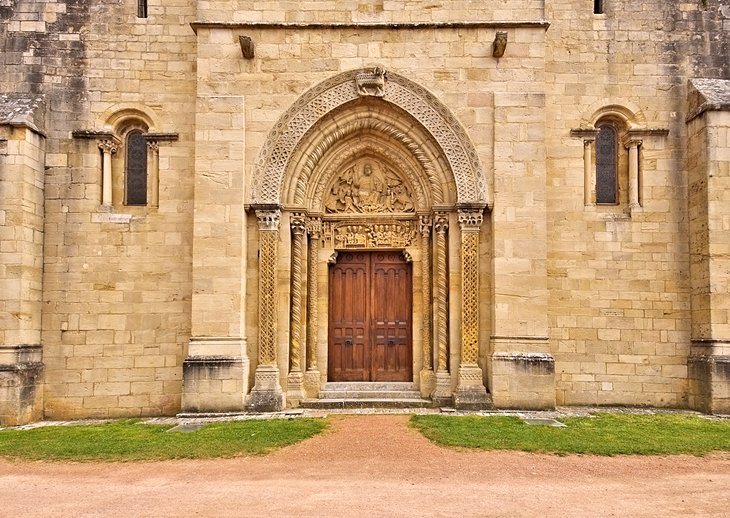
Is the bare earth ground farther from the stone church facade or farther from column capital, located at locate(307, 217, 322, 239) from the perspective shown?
column capital, located at locate(307, 217, 322, 239)

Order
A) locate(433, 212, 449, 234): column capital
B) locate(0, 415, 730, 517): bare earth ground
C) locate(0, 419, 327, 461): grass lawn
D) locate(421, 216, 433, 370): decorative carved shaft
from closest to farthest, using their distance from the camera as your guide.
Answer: locate(0, 415, 730, 517): bare earth ground < locate(0, 419, 327, 461): grass lawn < locate(433, 212, 449, 234): column capital < locate(421, 216, 433, 370): decorative carved shaft

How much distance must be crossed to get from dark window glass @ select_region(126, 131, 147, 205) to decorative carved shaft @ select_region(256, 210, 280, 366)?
2.74 metres

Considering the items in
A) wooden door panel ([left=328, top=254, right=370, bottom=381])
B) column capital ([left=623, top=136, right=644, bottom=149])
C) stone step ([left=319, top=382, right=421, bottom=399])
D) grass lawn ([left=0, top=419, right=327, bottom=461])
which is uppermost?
column capital ([left=623, top=136, right=644, bottom=149])

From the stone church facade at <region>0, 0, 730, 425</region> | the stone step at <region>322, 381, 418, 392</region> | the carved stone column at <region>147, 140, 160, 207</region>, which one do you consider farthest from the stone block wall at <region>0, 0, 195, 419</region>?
the stone step at <region>322, 381, 418, 392</region>

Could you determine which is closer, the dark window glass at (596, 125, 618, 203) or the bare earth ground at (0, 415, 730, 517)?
the bare earth ground at (0, 415, 730, 517)

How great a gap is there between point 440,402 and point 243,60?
290 inches

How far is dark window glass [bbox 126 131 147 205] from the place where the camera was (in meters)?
12.3

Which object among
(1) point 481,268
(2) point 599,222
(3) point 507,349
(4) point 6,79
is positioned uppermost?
(4) point 6,79

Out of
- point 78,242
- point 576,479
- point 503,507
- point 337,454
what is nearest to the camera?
point 503,507

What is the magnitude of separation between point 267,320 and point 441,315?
3.27m

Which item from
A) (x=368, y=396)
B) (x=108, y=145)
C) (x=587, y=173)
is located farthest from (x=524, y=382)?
(x=108, y=145)

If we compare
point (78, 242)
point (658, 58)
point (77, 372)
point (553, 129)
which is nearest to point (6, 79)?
point (78, 242)

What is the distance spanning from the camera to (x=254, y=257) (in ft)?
37.9

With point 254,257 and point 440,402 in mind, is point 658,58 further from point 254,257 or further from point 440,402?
point 254,257
